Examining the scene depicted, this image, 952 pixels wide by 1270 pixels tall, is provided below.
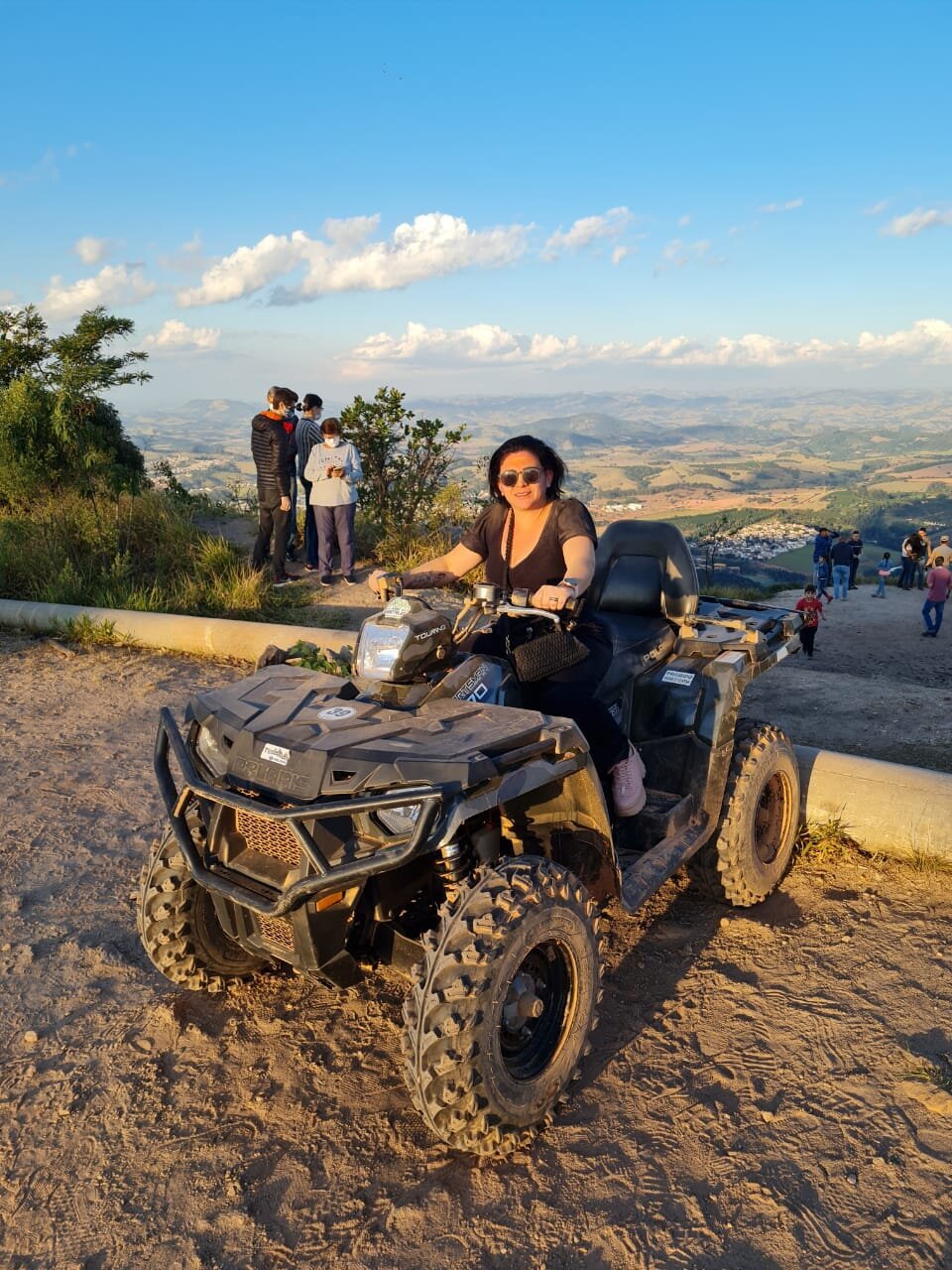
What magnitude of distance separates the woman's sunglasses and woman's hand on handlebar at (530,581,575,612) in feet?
2.35

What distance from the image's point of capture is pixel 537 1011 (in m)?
2.59

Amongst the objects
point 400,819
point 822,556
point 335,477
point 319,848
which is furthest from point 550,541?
point 822,556

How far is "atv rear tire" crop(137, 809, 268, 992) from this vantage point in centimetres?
299

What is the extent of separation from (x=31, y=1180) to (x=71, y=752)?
327 centimetres

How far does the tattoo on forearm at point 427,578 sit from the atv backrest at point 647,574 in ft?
2.92

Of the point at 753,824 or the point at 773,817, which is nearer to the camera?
the point at 753,824

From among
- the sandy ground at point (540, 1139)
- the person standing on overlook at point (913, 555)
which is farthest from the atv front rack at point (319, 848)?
the person standing on overlook at point (913, 555)

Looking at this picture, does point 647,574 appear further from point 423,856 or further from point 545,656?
point 423,856

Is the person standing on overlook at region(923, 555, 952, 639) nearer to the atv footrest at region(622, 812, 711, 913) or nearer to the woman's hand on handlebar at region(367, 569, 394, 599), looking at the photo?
the atv footrest at region(622, 812, 711, 913)

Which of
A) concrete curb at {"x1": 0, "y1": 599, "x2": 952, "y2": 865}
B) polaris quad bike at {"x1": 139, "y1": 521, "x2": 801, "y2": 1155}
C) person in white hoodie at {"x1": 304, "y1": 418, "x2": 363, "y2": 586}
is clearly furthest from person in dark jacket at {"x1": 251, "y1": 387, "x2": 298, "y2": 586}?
polaris quad bike at {"x1": 139, "y1": 521, "x2": 801, "y2": 1155}

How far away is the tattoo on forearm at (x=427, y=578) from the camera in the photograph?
368cm

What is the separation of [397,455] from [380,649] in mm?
9894

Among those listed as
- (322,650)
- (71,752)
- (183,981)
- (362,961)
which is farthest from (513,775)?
(322,650)

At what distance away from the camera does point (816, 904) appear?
155 inches
